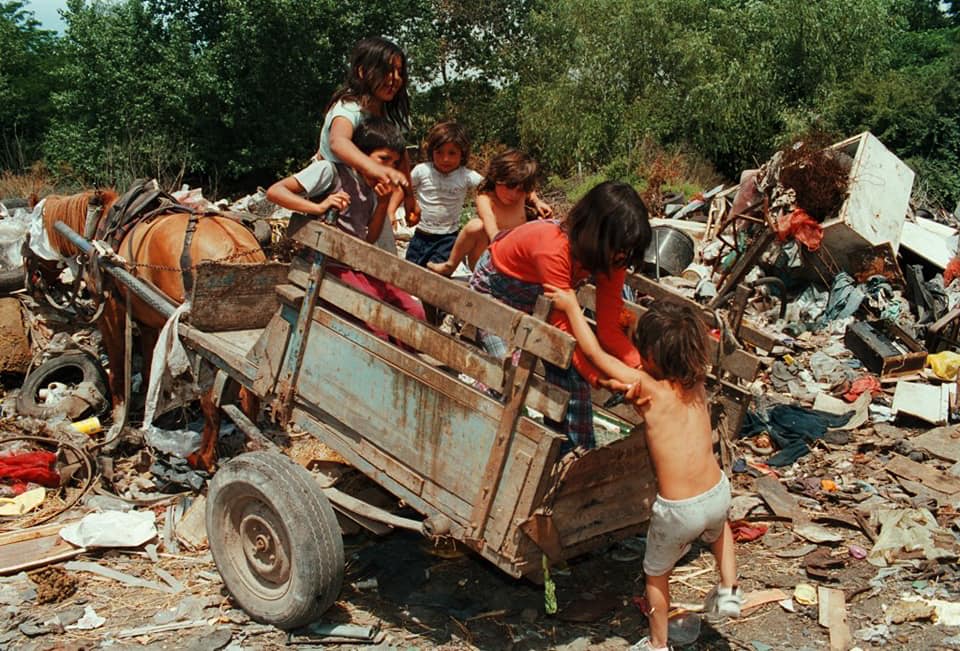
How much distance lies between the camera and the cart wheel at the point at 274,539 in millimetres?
3506

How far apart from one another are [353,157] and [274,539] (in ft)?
5.88

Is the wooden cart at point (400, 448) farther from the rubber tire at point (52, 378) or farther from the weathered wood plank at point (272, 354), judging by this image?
the rubber tire at point (52, 378)

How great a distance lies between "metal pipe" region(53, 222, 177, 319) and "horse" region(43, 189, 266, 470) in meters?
0.10

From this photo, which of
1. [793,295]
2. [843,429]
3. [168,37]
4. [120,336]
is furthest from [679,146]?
[120,336]

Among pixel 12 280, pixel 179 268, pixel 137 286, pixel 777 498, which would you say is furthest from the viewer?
pixel 12 280

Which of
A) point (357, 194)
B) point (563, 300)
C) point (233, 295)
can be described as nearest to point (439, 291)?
point (563, 300)

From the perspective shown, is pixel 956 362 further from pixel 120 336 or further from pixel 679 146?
pixel 679 146

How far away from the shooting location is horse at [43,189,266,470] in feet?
18.1

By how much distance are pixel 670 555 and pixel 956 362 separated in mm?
5617

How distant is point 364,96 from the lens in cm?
445

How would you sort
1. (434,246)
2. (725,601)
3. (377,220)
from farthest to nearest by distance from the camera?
(434,246), (377,220), (725,601)

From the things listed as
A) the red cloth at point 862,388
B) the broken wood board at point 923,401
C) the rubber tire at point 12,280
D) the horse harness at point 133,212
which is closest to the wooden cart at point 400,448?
the horse harness at point 133,212

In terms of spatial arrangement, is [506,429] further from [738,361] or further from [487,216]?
[487,216]

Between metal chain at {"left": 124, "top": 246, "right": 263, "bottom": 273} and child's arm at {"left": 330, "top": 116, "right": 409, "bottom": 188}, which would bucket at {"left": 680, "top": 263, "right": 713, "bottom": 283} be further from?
child's arm at {"left": 330, "top": 116, "right": 409, "bottom": 188}
